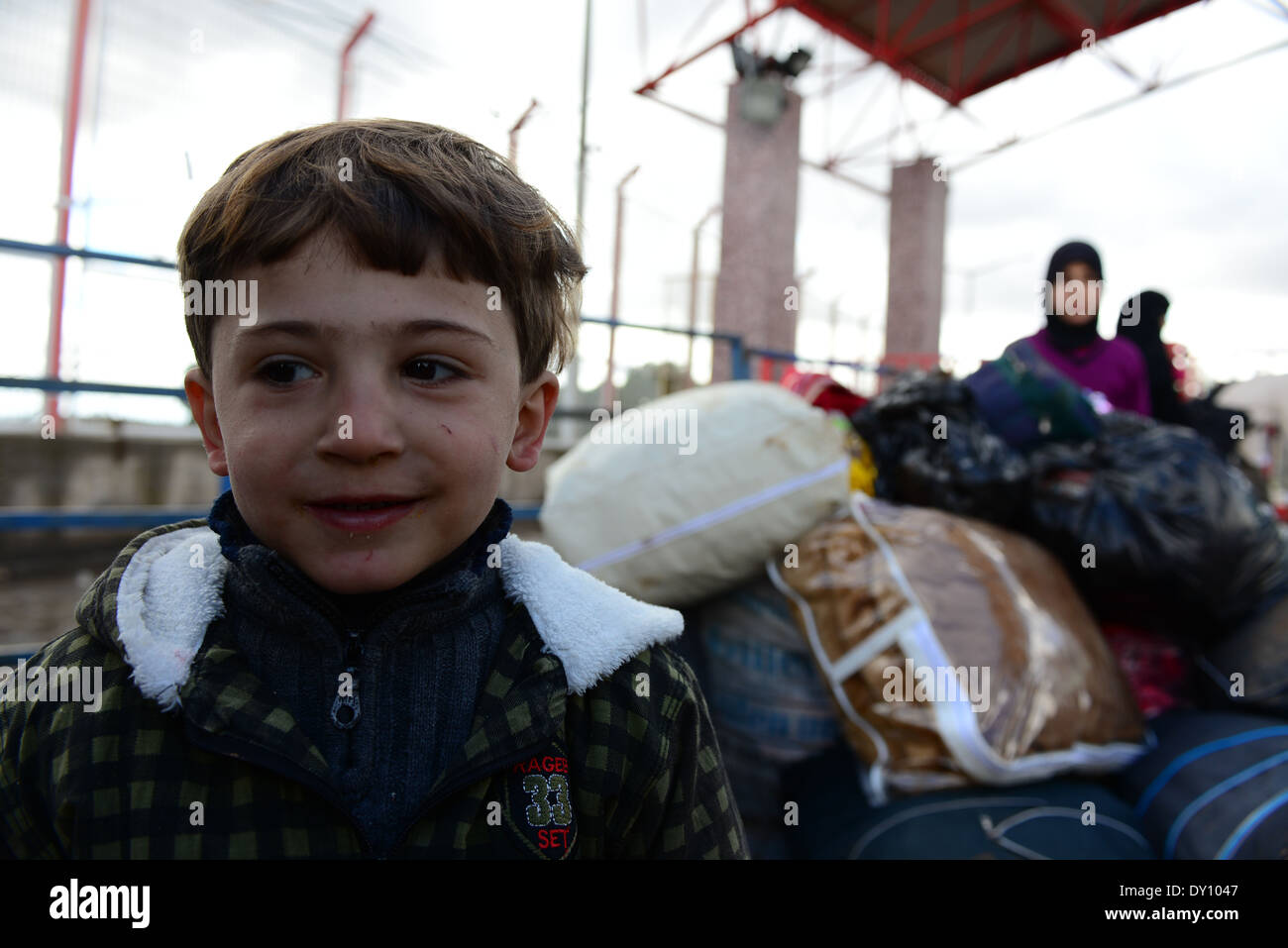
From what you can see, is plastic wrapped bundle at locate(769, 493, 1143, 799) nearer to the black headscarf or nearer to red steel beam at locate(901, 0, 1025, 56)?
the black headscarf

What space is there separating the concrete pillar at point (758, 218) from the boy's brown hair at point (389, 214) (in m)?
6.12

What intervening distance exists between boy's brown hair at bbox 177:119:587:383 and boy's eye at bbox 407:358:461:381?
0.29 feet

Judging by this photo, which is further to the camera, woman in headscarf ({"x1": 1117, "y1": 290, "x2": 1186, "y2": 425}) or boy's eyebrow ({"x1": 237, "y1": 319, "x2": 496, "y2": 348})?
woman in headscarf ({"x1": 1117, "y1": 290, "x2": 1186, "y2": 425})

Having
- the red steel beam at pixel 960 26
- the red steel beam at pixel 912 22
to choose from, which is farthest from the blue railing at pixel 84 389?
the red steel beam at pixel 960 26

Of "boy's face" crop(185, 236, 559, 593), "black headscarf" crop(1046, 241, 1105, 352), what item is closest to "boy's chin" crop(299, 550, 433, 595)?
"boy's face" crop(185, 236, 559, 593)

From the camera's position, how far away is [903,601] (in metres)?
1.65

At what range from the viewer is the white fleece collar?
2.48 feet

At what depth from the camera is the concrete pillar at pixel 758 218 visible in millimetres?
6934

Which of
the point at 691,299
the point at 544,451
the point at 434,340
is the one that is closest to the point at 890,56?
the point at 691,299

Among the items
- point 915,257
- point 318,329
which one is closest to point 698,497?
point 318,329

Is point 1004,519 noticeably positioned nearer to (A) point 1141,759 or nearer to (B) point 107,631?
(A) point 1141,759

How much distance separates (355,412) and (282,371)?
0.12 m

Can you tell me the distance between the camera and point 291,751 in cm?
71
